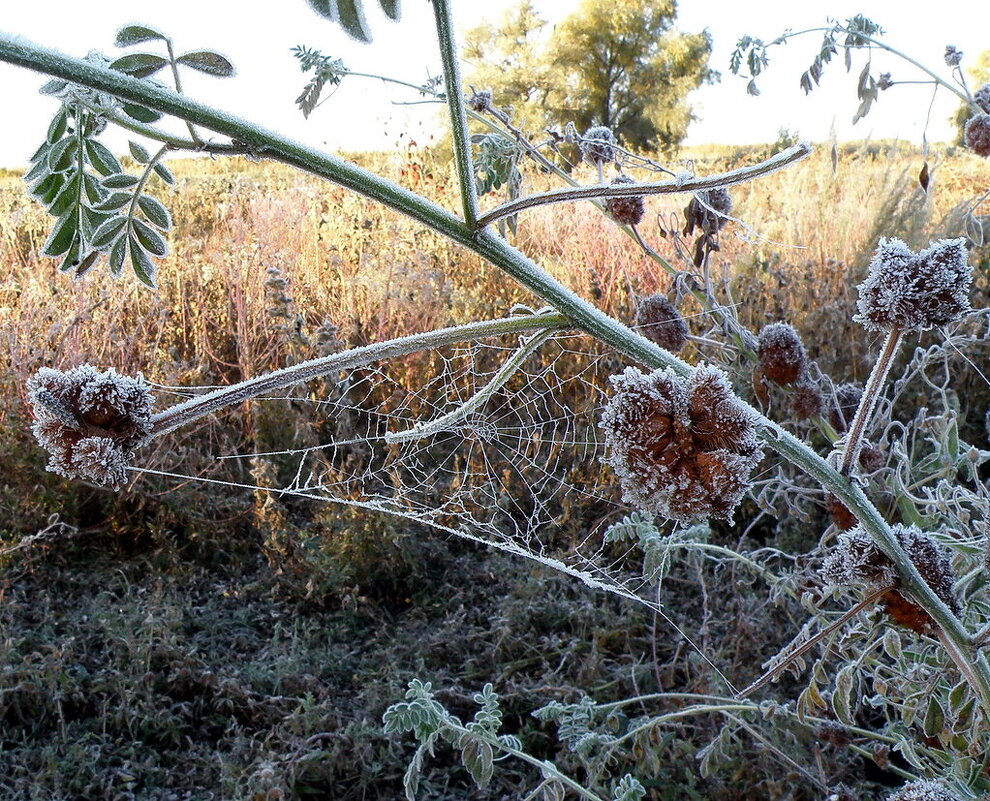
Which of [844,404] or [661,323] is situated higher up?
[661,323]

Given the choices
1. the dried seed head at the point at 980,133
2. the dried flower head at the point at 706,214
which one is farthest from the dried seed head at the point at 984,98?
the dried flower head at the point at 706,214

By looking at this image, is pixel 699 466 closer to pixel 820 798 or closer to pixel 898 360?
pixel 820 798

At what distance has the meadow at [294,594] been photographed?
64.7 inches

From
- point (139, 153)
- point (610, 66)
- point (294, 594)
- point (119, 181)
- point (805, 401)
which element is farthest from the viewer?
point (610, 66)

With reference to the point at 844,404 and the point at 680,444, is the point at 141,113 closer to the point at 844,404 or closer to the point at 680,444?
the point at 680,444

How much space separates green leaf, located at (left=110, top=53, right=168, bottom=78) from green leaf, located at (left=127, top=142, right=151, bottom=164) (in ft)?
0.60

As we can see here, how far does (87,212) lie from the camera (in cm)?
60

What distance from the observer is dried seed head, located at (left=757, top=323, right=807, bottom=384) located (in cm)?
73

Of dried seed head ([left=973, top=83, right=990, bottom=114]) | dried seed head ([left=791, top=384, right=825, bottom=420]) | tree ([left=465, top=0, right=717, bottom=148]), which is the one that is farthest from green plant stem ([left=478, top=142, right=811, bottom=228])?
tree ([left=465, top=0, right=717, bottom=148])

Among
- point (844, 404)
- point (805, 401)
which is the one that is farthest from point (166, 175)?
point (844, 404)

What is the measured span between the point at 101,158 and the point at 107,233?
2.5 inches

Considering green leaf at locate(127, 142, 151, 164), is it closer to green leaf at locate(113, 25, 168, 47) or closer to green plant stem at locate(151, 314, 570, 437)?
green leaf at locate(113, 25, 168, 47)

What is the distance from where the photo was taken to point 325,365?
0.38 meters

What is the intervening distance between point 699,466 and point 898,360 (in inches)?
103
